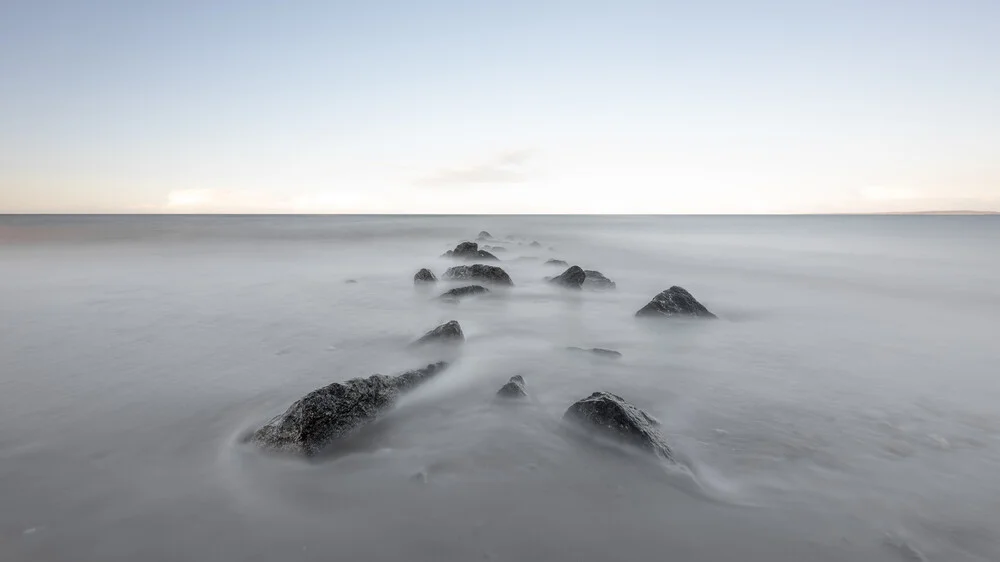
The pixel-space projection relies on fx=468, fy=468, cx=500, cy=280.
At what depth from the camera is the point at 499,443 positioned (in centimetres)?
416

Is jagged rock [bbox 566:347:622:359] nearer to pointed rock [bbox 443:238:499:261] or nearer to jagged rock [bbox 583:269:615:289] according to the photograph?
jagged rock [bbox 583:269:615:289]

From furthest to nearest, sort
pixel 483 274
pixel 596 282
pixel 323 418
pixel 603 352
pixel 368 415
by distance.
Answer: pixel 596 282 < pixel 483 274 < pixel 603 352 < pixel 368 415 < pixel 323 418

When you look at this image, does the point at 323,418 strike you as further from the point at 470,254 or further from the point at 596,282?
the point at 470,254

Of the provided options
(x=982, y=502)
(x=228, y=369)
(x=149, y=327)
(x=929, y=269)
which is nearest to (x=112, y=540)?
(x=228, y=369)

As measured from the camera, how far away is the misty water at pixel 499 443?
3031 mm

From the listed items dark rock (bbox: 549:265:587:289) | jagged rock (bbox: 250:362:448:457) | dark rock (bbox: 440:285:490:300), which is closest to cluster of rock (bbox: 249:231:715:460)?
jagged rock (bbox: 250:362:448:457)

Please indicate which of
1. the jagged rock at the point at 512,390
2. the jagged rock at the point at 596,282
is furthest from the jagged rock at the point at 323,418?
the jagged rock at the point at 596,282

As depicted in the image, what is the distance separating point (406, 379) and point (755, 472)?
350 cm

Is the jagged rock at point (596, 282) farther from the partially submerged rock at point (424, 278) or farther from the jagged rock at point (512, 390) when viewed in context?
the jagged rock at point (512, 390)

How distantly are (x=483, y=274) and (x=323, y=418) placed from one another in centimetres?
930

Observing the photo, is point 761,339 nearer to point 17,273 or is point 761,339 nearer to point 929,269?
point 929,269

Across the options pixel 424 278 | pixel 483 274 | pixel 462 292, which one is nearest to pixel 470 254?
pixel 424 278

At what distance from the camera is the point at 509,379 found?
224 inches

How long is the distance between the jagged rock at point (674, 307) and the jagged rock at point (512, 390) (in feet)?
16.3
